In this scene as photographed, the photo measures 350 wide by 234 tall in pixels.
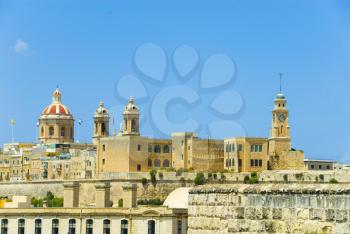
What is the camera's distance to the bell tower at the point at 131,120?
71.4 meters

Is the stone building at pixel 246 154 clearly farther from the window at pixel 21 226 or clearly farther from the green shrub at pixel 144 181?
the window at pixel 21 226

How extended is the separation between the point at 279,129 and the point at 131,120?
33.7 feet

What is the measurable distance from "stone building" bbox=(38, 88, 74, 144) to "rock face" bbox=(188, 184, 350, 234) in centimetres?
7904

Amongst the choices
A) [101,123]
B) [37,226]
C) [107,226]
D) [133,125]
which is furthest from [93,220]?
[101,123]

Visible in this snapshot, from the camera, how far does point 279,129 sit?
73500 mm

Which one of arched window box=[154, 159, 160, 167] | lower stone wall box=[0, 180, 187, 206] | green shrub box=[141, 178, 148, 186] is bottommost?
lower stone wall box=[0, 180, 187, 206]

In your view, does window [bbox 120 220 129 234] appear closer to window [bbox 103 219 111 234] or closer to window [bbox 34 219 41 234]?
window [bbox 103 219 111 234]

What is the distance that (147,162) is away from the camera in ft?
235

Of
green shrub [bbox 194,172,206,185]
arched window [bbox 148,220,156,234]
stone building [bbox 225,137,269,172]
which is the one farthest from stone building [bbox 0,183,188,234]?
stone building [bbox 225,137,269,172]

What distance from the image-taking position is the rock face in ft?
31.5

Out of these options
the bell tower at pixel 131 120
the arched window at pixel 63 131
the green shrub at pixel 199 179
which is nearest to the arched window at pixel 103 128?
the bell tower at pixel 131 120

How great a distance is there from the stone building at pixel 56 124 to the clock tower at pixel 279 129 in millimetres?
22783

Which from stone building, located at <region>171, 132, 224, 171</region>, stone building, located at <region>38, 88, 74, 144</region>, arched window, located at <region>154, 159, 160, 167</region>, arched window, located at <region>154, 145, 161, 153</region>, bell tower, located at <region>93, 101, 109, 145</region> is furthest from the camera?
stone building, located at <region>38, 88, 74, 144</region>

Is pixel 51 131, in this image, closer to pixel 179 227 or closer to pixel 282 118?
pixel 282 118
